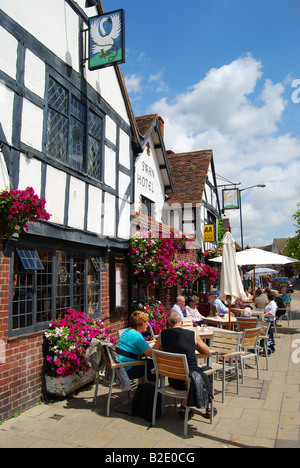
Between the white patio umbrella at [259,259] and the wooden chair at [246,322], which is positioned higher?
the white patio umbrella at [259,259]

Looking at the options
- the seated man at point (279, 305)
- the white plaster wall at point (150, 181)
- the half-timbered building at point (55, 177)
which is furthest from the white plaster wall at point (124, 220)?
the seated man at point (279, 305)

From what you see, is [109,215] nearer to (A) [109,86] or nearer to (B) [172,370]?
(A) [109,86]

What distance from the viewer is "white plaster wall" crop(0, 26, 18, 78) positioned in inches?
198

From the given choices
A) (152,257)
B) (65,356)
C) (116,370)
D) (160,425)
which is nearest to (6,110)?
(65,356)

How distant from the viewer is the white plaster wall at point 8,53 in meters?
5.04

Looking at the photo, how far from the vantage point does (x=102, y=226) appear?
7.84m

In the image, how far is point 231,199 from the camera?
1994cm

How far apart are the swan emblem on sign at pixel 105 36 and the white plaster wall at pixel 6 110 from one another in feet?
8.86

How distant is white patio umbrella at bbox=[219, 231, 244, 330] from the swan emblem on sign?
459cm

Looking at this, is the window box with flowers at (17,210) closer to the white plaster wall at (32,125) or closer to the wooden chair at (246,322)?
the white plaster wall at (32,125)

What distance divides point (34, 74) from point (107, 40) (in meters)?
2.16

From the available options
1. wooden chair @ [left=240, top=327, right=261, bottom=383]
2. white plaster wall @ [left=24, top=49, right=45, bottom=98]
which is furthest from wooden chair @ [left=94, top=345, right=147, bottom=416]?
white plaster wall @ [left=24, top=49, right=45, bottom=98]

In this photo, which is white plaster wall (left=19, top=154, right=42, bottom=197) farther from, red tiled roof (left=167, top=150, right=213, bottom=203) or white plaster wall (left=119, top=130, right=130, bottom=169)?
red tiled roof (left=167, top=150, right=213, bottom=203)
